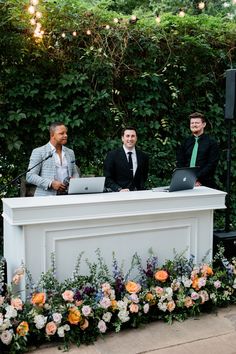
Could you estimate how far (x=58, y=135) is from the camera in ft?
13.4

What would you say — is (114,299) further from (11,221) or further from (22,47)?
(22,47)

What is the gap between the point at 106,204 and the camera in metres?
3.29

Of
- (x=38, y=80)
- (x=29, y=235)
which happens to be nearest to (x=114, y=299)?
(x=29, y=235)

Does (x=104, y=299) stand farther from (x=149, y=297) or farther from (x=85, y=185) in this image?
(x=85, y=185)

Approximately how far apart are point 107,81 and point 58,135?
52.5 inches

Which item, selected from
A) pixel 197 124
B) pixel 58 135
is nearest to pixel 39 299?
pixel 58 135

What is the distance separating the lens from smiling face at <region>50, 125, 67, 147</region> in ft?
13.4

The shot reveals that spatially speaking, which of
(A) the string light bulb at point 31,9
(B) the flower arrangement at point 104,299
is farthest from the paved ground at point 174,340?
(A) the string light bulb at point 31,9

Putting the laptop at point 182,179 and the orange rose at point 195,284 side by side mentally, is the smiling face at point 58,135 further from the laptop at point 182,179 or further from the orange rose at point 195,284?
the orange rose at point 195,284

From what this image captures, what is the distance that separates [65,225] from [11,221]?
1.24 ft

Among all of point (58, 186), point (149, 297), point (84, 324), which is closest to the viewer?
point (84, 324)

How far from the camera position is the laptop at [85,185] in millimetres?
3506

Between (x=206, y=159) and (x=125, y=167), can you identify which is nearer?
(x=125, y=167)

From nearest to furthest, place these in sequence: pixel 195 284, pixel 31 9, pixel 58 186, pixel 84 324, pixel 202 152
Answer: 1. pixel 84 324
2. pixel 195 284
3. pixel 58 186
4. pixel 31 9
5. pixel 202 152
